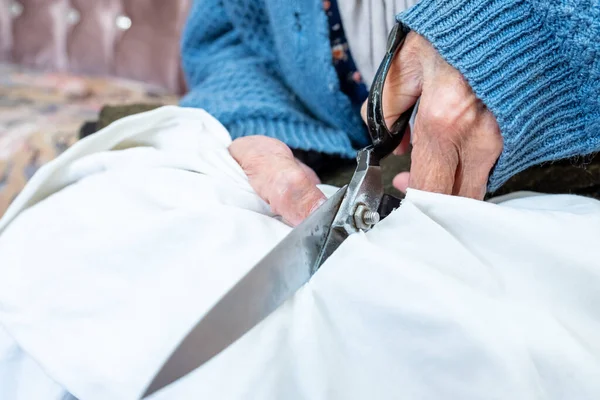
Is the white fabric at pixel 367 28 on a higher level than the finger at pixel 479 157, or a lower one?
higher

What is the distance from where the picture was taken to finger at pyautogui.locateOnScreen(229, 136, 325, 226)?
0.40m

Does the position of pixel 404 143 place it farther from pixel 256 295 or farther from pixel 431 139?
pixel 256 295

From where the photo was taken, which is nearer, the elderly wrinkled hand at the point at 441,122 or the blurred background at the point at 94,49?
the elderly wrinkled hand at the point at 441,122

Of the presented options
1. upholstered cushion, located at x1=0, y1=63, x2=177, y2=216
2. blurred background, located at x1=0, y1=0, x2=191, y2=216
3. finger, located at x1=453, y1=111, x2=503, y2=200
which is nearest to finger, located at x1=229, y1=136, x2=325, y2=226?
finger, located at x1=453, y1=111, x2=503, y2=200

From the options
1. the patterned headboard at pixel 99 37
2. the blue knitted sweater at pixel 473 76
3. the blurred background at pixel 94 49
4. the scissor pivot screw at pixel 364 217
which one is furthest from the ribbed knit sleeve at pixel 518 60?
the patterned headboard at pixel 99 37

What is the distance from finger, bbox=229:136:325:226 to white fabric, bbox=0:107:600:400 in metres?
0.02

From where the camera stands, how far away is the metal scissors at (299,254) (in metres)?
0.28

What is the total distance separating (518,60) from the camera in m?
0.38

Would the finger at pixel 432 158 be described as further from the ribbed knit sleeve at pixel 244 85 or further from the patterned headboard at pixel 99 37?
the patterned headboard at pixel 99 37

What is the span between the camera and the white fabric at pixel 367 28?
1.72 feet

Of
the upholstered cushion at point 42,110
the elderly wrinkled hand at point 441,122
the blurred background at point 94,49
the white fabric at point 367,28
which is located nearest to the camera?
the elderly wrinkled hand at point 441,122

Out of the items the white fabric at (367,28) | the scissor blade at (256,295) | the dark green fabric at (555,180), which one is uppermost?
the white fabric at (367,28)

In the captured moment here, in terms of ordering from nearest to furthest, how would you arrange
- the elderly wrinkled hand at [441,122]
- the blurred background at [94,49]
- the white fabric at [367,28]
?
the elderly wrinkled hand at [441,122], the white fabric at [367,28], the blurred background at [94,49]

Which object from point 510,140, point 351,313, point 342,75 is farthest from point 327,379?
point 342,75
